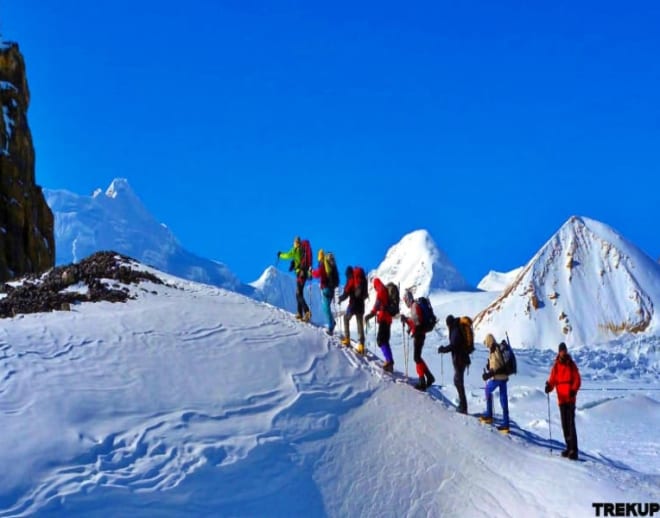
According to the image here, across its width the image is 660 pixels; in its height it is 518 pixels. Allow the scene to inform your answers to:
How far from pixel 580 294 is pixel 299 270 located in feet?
168

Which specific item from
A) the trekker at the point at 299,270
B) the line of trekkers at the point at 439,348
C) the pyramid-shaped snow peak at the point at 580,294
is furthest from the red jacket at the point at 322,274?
the pyramid-shaped snow peak at the point at 580,294

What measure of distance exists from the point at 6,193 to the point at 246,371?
38.1 metres

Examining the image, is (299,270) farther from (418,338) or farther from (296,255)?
(418,338)

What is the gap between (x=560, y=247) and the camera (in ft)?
218

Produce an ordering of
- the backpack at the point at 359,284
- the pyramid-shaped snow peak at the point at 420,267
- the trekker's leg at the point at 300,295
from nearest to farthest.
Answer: the backpack at the point at 359,284 → the trekker's leg at the point at 300,295 → the pyramid-shaped snow peak at the point at 420,267

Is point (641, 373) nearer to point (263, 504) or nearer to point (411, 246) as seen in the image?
point (263, 504)

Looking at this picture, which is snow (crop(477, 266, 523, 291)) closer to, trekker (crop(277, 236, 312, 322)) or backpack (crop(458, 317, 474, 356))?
trekker (crop(277, 236, 312, 322))

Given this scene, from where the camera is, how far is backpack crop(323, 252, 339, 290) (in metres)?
15.6

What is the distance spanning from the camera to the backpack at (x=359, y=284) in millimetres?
14977

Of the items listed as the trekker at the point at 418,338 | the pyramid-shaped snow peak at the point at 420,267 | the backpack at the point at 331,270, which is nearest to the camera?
the trekker at the point at 418,338

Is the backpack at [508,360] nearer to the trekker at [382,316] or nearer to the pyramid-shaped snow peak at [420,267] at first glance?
the trekker at [382,316]

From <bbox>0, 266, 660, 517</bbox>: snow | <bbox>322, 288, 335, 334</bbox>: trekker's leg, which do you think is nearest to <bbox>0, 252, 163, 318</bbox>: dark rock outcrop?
<bbox>0, 266, 660, 517</bbox>: snow

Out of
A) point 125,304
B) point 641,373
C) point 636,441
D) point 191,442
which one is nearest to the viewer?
point 191,442

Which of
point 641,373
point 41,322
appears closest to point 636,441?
point 41,322
